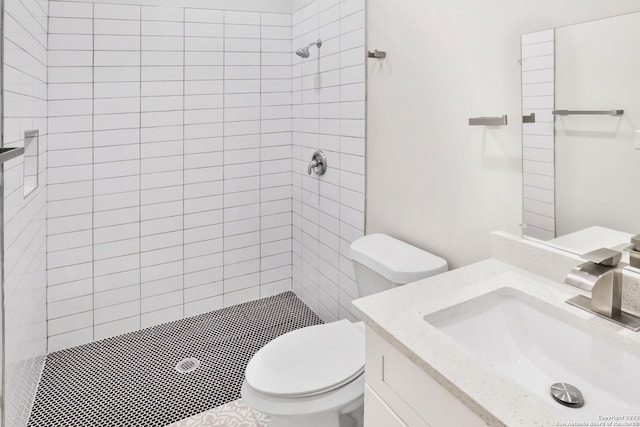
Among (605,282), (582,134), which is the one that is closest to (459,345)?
(605,282)

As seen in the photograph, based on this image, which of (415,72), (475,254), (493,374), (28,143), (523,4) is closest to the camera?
(493,374)

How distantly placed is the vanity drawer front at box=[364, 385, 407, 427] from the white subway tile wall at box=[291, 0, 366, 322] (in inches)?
45.6

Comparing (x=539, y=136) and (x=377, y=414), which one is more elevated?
(x=539, y=136)

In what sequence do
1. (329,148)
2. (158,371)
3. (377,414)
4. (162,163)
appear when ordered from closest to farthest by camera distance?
(377,414), (158,371), (329,148), (162,163)

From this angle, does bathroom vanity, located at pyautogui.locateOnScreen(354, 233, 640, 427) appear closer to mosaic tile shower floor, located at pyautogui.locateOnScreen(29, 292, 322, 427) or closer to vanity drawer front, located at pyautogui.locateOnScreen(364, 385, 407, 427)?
vanity drawer front, located at pyautogui.locateOnScreen(364, 385, 407, 427)

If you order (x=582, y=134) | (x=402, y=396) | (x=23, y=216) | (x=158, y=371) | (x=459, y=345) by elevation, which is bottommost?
(x=158, y=371)

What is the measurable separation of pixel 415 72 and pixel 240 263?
175 cm

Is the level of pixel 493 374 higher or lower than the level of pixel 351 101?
lower

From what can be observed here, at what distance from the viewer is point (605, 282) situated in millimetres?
919

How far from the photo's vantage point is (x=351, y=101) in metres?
2.07

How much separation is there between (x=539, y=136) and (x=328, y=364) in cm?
99

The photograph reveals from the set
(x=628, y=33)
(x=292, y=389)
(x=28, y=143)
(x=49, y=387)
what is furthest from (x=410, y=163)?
(x=49, y=387)

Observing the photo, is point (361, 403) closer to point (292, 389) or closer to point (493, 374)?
point (292, 389)

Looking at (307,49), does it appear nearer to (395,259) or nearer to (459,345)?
(395,259)
